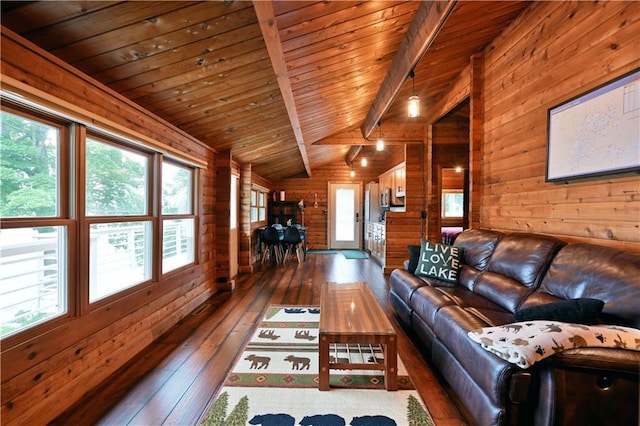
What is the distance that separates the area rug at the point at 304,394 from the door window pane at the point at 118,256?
1133mm

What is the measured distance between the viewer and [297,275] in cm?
525

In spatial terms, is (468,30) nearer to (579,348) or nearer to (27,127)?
(579,348)

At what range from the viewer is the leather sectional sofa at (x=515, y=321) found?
119cm

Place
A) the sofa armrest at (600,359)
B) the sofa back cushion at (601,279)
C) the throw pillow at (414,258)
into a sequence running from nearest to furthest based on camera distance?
the sofa armrest at (600,359) → the sofa back cushion at (601,279) → the throw pillow at (414,258)

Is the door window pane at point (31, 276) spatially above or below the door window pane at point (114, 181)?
below

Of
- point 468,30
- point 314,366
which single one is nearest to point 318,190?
point 468,30

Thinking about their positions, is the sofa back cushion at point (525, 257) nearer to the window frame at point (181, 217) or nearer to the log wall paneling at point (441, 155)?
the log wall paneling at point (441, 155)

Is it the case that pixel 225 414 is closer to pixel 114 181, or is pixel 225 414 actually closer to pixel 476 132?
pixel 114 181

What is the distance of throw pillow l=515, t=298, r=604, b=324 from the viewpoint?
1366mm

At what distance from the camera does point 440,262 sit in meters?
2.96

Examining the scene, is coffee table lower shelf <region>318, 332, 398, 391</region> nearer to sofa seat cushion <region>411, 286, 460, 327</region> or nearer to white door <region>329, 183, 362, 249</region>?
sofa seat cushion <region>411, 286, 460, 327</region>

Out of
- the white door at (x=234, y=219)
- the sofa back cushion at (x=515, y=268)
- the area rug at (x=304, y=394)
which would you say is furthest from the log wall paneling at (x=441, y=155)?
the white door at (x=234, y=219)

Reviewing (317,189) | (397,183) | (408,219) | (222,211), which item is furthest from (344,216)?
(222,211)

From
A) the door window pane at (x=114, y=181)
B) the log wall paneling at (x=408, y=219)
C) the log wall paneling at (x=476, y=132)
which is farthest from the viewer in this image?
the log wall paneling at (x=408, y=219)
